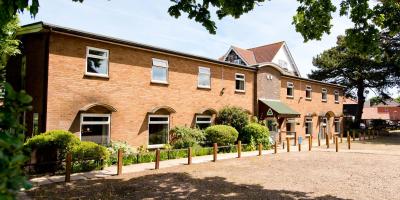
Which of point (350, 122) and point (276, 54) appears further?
point (350, 122)

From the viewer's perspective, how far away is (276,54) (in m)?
43.7

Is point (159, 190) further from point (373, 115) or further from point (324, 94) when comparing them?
point (373, 115)

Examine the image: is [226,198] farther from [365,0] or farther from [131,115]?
[131,115]

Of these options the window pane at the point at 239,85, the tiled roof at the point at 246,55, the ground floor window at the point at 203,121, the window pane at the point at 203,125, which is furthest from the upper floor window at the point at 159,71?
the tiled roof at the point at 246,55

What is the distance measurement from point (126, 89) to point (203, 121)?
650 centimetres

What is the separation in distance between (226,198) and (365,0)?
7947 mm

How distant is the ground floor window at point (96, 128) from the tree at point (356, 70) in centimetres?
3512

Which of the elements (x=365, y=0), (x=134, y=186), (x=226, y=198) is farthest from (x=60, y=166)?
(x=365, y=0)

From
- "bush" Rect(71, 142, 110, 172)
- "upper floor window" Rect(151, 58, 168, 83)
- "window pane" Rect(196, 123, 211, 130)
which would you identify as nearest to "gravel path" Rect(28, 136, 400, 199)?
"bush" Rect(71, 142, 110, 172)

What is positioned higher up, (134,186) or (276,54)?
(276,54)

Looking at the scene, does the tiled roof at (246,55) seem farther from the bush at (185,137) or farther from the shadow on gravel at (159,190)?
the shadow on gravel at (159,190)

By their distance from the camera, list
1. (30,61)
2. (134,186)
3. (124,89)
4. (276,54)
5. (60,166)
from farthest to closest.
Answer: (276,54) < (124,89) < (30,61) < (60,166) < (134,186)

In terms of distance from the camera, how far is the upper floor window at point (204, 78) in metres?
22.2

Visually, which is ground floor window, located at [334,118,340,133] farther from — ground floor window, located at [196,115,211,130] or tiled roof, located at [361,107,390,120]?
tiled roof, located at [361,107,390,120]
